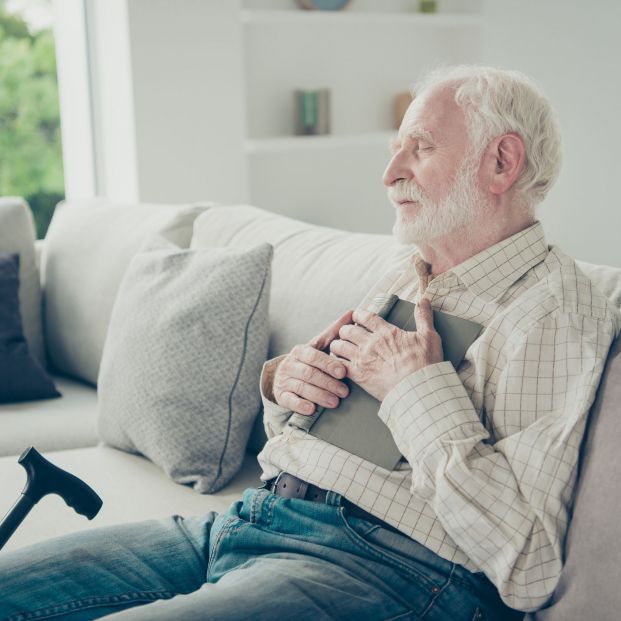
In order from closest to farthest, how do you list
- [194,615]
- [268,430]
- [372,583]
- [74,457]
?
[194,615], [372,583], [268,430], [74,457]

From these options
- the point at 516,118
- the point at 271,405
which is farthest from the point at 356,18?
the point at 271,405

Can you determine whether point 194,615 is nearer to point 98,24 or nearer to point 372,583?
point 372,583

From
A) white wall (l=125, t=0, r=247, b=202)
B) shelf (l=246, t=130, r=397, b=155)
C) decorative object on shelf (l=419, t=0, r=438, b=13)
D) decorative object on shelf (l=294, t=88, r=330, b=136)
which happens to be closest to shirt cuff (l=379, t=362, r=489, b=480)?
white wall (l=125, t=0, r=247, b=202)

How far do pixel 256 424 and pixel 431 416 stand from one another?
0.74 meters

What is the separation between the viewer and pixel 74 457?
1971 millimetres

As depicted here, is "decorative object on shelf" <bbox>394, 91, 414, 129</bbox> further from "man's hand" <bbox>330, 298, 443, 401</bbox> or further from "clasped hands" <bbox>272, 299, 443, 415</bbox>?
"man's hand" <bbox>330, 298, 443, 401</bbox>

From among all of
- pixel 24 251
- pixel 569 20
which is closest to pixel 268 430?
pixel 24 251

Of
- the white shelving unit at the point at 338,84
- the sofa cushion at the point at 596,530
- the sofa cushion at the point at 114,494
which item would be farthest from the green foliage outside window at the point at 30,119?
the sofa cushion at the point at 596,530

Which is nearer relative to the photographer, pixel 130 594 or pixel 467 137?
pixel 130 594

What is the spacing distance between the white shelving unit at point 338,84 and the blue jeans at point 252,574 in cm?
274

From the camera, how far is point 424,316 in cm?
138

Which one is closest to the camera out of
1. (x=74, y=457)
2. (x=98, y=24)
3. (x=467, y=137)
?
(x=467, y=137)

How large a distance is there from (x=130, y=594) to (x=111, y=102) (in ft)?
9.01

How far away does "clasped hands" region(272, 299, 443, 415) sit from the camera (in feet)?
4.32
